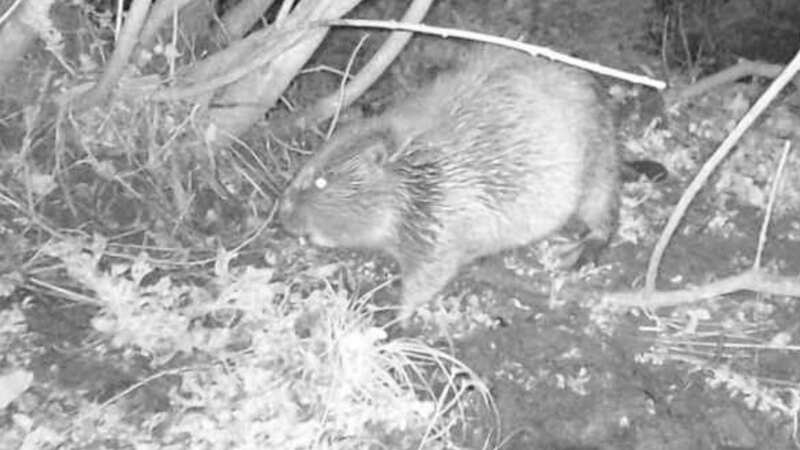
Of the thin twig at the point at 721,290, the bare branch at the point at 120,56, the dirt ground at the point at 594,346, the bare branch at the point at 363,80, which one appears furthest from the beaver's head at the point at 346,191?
the thin twig at the point at 721,290

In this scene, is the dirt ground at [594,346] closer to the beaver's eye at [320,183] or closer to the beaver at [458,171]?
the beaver at [458,171]

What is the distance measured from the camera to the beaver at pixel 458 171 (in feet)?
12.8

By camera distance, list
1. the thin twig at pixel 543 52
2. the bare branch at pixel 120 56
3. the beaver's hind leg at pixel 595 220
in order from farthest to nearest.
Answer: the beaver's hind leg at pixel 595 220, the bare branch at pixel 120 56, the thin twig at pixel 543 52

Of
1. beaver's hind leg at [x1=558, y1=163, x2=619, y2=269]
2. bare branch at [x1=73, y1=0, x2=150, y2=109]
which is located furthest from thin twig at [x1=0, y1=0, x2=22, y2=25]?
beaver's hind leg at [x1=558, y1=163, x2=619, y2=269]

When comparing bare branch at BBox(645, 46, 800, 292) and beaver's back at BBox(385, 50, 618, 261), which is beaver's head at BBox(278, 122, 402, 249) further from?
bare branch at BBox(645, 46, 800, 292)

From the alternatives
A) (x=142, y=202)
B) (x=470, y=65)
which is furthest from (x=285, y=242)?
(x=470, y=65)

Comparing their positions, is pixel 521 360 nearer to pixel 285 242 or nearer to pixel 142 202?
pixel 285 242

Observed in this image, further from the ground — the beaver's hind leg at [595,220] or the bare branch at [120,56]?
the bare branch at [120,56]

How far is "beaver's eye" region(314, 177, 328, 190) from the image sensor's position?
3.86m

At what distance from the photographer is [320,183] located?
3865 millimetres

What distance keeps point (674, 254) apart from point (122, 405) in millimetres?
2010

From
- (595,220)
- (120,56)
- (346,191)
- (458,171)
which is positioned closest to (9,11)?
(120,56)

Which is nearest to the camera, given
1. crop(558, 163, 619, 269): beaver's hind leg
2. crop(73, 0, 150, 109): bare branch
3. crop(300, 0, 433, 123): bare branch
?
crop(73, 0, 150, 109): bare branch

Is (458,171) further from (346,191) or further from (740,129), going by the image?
(740,129)
